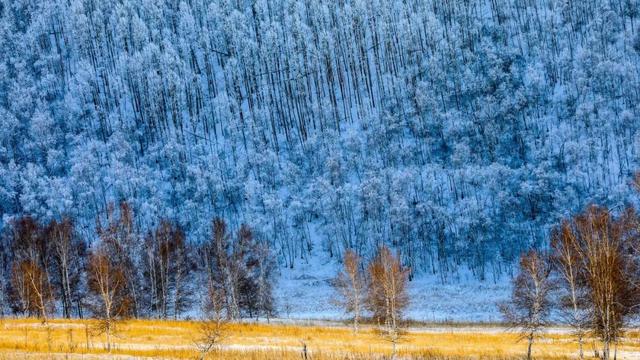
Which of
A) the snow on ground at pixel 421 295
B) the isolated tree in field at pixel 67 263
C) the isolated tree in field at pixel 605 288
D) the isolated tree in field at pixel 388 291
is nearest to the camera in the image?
the isolated tree in field at pixel 605 288

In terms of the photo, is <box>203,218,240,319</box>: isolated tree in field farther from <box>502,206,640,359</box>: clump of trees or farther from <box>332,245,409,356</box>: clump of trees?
<box>502,206,640,359</box>: clump of trees

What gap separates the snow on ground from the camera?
82125 millimetres

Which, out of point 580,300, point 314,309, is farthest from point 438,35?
point 580,300

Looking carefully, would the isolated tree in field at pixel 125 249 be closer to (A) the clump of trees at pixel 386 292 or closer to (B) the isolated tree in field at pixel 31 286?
(B) the isolated tree in field at pixel 31 286

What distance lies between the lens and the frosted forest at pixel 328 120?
11369 centimetres

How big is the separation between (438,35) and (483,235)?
63.7 meters

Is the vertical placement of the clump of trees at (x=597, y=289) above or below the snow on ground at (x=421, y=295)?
above

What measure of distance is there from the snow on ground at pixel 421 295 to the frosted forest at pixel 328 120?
3640mm

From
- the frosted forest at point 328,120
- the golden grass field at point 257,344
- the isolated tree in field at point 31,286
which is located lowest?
the golden grass field at point 257,344

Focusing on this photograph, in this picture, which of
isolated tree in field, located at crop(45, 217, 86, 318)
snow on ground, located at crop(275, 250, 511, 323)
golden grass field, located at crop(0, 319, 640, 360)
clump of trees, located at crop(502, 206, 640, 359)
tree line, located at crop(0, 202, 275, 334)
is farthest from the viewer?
snow on ground, located at crop(275, 250, 511, 323)

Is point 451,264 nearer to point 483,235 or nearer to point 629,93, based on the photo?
point 483,235

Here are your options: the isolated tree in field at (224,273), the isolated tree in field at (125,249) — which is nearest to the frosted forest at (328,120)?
the isolated tree in field at (125,249)

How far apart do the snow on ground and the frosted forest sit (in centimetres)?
364

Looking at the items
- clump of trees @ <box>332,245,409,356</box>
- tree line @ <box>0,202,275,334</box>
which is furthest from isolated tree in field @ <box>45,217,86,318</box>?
clump of trees @ <box>332,245,409,356</box>
